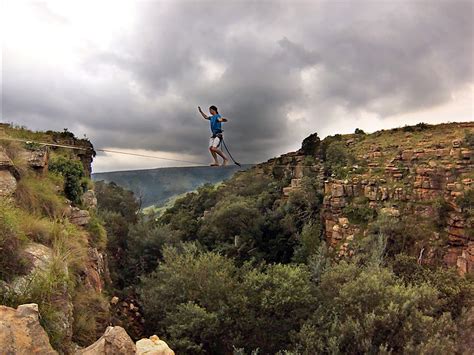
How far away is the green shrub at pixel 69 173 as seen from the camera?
473 inches

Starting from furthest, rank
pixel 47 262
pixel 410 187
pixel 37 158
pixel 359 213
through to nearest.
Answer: pixel 359 213
pixel 410 187
pixel 37 158
pixel 47 262

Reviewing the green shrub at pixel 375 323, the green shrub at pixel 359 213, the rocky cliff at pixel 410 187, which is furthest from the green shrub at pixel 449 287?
the green shrub at pixel 359 213

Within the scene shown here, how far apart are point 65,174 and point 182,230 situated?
56.5ft

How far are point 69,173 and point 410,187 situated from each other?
20806mm

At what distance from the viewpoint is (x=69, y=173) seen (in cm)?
1234

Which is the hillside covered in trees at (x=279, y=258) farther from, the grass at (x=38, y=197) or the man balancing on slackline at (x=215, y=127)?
the man balancing on slackline at (x=215, y=127)

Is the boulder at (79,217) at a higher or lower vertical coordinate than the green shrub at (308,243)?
higher

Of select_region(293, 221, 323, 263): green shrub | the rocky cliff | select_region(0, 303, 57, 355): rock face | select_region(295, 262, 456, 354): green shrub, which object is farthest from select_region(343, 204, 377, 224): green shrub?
select_region(0, 303, 57, 355): rock face

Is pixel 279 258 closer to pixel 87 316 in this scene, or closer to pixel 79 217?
pixel 79 217

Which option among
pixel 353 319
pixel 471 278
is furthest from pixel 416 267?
pixel 353 319

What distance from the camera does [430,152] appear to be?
75.2ft

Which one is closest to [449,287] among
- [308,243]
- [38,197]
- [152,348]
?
[308,243]

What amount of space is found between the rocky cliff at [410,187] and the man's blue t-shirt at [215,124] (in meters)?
10.7

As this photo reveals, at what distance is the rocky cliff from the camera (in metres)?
18.1
